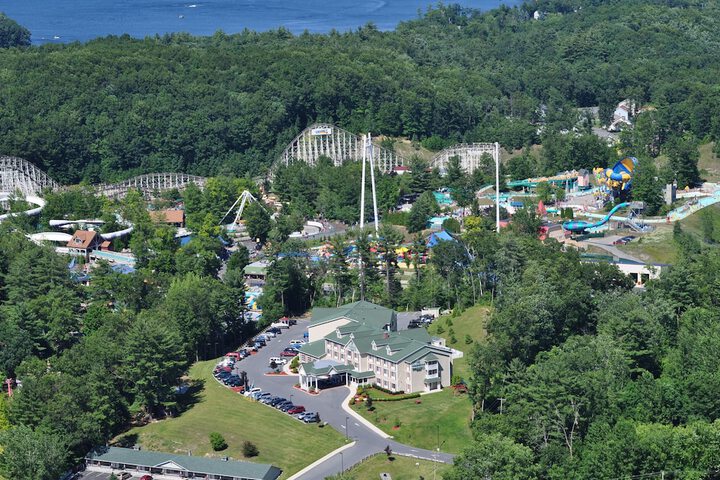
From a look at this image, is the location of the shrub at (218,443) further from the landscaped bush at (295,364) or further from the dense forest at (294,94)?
the dense forest at (294,94)

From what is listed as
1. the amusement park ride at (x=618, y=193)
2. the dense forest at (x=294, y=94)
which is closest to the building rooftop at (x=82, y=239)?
the dense forest at (x=294, y=94)

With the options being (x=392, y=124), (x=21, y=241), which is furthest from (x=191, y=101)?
(x=21, y=241)

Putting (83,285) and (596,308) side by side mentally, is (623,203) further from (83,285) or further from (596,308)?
(83,285)

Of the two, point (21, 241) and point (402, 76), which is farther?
point (402, 76)

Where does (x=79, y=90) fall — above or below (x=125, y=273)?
above

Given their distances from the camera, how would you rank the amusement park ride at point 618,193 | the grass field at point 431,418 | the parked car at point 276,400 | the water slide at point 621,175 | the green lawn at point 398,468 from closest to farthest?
the green lawn at point 398,468 → the grass field at point 431,418 → the parked car at point 276,400 → the amusement park ride at point 618,193 → the water slide at point 621,175

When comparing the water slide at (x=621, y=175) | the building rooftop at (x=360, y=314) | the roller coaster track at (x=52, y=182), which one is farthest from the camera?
the roller coaster track at (x=52, y=182)
